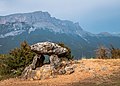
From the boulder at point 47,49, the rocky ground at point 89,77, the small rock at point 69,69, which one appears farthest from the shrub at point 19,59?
the small rock at point 69,69

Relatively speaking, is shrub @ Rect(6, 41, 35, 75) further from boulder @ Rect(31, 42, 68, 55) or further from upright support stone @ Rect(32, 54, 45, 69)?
boulder @ Rect(31, 42, 68, 55)

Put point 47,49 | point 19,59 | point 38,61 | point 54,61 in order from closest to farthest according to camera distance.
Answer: point 54,61 → point 47,49 → point 38,61 → point 19,59

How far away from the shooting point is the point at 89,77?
81.3ft

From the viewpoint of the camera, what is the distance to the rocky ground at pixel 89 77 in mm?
22719

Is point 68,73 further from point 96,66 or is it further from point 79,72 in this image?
point 96,66

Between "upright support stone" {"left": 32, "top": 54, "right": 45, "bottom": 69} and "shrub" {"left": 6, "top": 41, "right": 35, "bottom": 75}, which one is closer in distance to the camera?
"upright support stone" {"left": 32, "top": 54, "right": 45, "bottom": 69}

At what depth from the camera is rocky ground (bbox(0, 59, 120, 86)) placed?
22719 mm

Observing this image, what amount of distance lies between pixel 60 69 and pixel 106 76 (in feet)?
14.8

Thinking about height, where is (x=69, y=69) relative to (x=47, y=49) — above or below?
below

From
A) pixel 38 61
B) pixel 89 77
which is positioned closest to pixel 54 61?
pixel 38 61

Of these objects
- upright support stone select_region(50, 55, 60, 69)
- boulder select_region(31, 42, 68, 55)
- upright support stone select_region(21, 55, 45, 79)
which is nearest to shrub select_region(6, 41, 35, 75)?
upright support stone select_region(21, 55, 45, 79)

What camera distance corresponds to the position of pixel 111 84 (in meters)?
21.5

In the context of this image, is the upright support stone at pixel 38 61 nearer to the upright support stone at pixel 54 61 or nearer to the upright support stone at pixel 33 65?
the upright support stone at pixel 33 65

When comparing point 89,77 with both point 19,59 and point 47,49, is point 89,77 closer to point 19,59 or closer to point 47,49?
point 47,49
